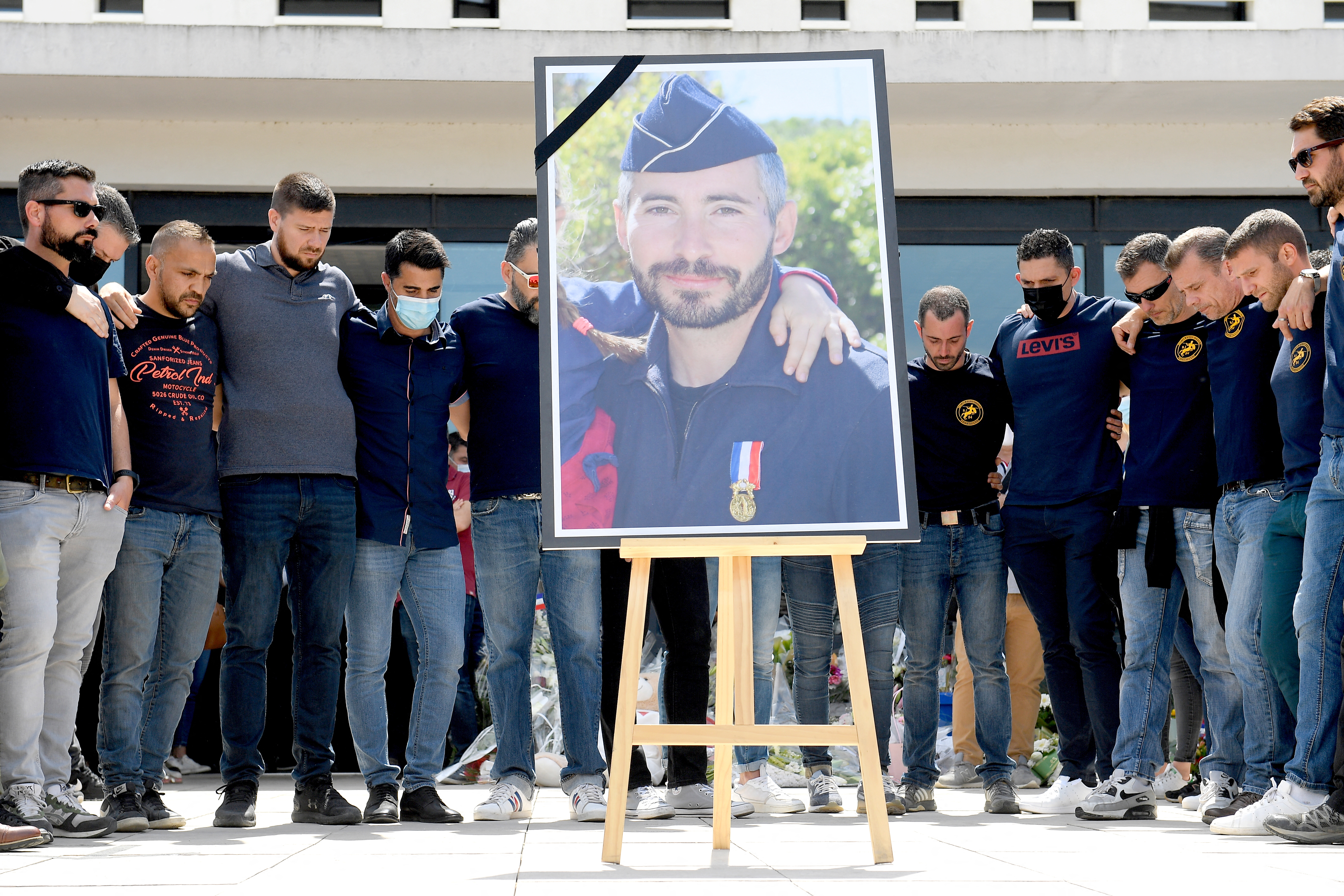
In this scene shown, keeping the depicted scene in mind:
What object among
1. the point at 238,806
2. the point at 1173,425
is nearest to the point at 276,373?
the point at 238,806

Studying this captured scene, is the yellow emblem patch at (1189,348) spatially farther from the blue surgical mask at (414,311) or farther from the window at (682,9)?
the window at (682,9)

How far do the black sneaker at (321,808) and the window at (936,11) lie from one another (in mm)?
6669

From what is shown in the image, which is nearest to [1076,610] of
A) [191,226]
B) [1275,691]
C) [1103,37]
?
[1275,691]

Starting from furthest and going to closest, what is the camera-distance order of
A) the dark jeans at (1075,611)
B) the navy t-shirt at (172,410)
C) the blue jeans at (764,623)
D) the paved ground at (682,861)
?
the blue jeans at (764,623) < the dark jeans at (1075,611) < the navy t-shirt at (172,410) < the paved ground at (682,861)

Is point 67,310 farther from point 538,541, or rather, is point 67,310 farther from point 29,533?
point 538,541

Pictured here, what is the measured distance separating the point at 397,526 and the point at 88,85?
17.3 feet

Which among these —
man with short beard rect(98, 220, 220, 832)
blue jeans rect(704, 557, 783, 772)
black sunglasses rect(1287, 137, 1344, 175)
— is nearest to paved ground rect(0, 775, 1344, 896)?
man with short beard rect(98, 220, 220, 832)

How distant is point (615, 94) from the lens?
348 cm

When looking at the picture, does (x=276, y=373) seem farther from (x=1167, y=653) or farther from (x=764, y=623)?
(x=1167, y=653)

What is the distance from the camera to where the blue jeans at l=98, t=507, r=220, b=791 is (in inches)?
145

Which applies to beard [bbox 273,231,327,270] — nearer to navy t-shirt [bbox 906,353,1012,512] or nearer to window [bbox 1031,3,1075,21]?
navy t-shirt [bbox 906,353,1012,512]

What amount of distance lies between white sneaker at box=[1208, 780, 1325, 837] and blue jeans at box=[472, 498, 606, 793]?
1.87m

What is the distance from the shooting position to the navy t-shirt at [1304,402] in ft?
11.8

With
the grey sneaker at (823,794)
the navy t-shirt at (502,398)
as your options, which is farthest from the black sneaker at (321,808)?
the grey sneaker at (823,794)
